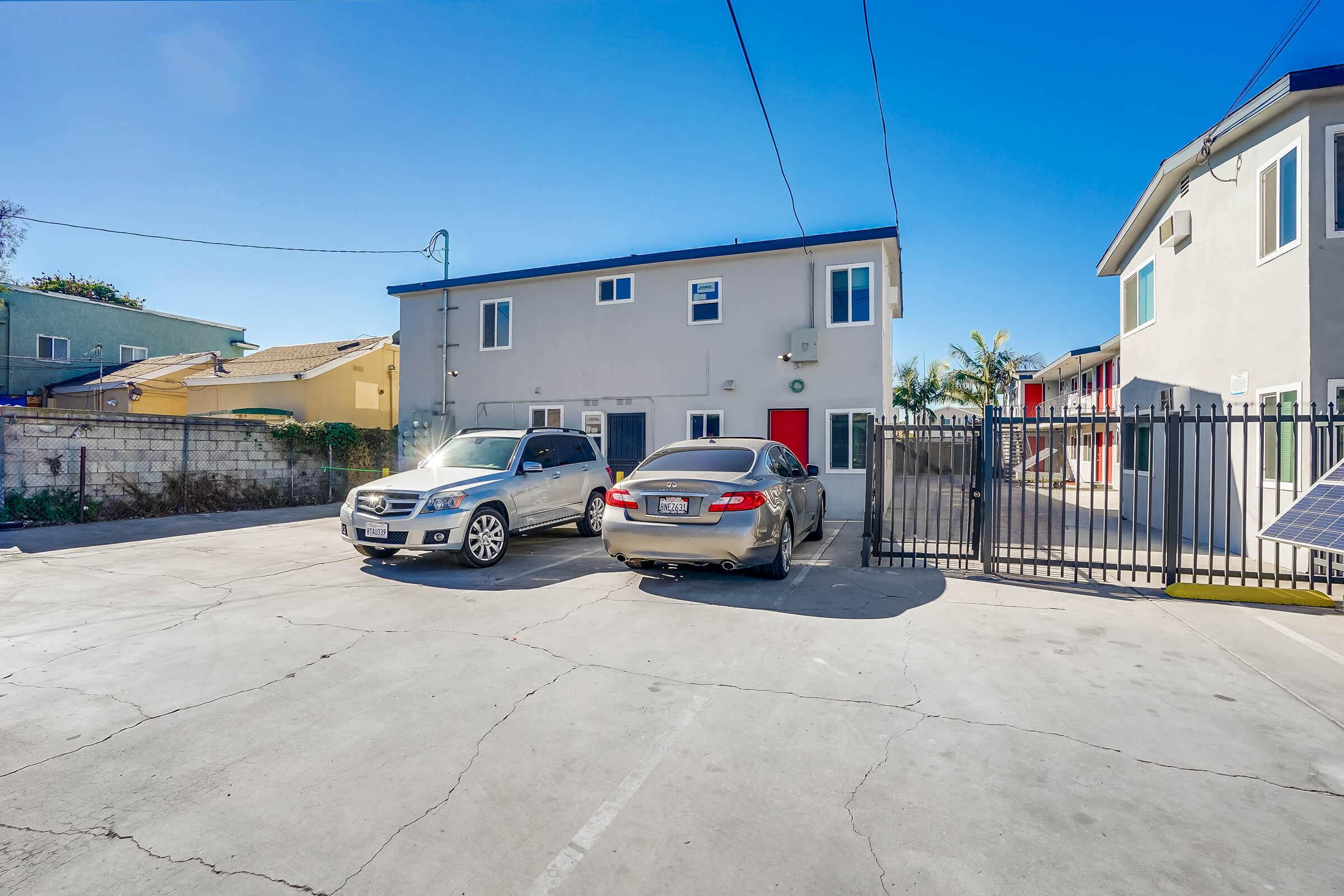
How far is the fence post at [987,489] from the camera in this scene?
24.4 feet

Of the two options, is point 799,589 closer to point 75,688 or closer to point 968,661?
point 968,661

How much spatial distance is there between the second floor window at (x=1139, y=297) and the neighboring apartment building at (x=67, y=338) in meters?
34.4

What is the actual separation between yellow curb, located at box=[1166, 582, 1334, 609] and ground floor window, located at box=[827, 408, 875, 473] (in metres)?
6.88

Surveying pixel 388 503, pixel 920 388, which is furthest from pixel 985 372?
pixel 388 503

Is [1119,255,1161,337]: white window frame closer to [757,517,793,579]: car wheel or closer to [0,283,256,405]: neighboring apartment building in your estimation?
[757,517,793,579]: car wheel

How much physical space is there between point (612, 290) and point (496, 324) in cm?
363

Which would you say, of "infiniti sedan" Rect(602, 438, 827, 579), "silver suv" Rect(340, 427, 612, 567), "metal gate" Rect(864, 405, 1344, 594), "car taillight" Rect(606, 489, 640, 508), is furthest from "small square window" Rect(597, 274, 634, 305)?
"car taillight" Rect(606, 489, 640, 508)

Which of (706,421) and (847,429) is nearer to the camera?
(847,429)

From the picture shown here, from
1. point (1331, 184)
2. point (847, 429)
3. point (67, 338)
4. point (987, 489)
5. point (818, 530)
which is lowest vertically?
point (818, 530)

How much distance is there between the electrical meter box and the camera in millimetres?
13602

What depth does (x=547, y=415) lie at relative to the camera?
1670cm

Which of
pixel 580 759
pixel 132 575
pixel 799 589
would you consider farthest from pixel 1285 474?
pixel 132 575

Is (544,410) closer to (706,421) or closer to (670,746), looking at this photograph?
(706,421)

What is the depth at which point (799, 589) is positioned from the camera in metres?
6.86
